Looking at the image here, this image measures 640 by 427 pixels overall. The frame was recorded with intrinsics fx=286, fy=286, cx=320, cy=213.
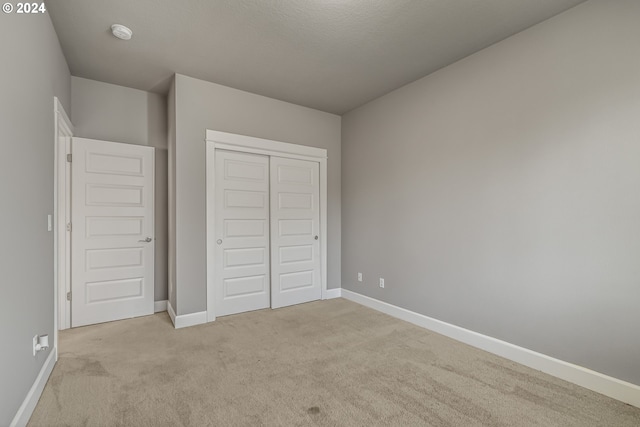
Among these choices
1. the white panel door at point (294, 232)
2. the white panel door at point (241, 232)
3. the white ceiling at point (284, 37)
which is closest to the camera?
the white ceiling at point (284, 37)

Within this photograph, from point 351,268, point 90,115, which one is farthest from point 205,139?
point 351,268

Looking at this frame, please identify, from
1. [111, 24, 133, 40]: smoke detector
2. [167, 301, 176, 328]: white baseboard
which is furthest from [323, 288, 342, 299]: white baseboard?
[111, 24, 133, 40]: smoke detector

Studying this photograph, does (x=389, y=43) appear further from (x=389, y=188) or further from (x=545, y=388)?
(x=545, y=388)

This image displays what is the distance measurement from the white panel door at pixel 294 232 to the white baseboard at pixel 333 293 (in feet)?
0.39

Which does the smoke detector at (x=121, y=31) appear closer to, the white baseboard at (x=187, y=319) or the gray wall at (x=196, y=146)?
the gray wall at (x=196, y=146)

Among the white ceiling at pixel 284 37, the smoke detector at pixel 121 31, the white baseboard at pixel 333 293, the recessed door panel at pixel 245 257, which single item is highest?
the white ceiling at pixel 284 37

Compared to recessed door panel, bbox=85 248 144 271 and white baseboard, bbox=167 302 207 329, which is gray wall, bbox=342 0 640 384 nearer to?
white baseboard, bbox=167 302 207 329

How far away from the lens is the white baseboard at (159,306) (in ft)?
11.9

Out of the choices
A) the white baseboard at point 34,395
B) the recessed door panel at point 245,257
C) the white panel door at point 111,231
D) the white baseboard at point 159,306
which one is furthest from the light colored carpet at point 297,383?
→ the recessed door panel at point 245,257

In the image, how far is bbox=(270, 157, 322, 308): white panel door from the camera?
12.8 ft

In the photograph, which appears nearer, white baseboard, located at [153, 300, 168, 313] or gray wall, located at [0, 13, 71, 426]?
gray wall, located at [0, 13, 71, 426]

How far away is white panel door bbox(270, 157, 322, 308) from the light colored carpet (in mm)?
929

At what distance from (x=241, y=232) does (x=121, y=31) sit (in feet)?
7.45

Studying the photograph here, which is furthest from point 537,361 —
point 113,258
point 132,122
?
point 132,122
